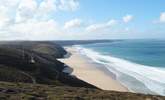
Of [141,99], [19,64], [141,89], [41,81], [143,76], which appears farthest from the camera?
[143,76]

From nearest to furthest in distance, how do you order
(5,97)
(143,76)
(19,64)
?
1. (5,97)
2. (19,64)
3. (143,76)

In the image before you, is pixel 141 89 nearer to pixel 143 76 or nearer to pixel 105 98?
pixel 143 76

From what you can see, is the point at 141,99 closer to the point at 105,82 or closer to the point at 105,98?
the point at 105,98

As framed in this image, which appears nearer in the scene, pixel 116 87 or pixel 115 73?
pixel 116 87

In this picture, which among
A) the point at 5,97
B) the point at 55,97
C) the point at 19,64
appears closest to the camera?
the point at 5,97

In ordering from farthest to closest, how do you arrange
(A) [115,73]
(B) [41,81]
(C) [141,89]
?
(A) [115,73] < (C) [141,89] < (B) [41,81]

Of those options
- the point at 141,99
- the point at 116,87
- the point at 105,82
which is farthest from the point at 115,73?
the point at 141,99

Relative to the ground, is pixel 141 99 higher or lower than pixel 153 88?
higher

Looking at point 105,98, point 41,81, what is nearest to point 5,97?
point 105,98

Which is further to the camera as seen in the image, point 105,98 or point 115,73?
point 115,73
